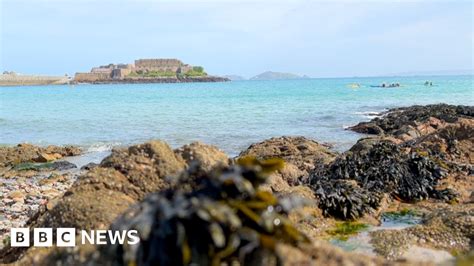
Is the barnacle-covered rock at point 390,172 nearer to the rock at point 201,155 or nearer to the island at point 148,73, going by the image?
the rock at point 201,155

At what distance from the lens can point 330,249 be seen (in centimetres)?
281

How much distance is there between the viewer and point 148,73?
156500 millimetres

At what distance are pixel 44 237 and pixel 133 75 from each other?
505 ft

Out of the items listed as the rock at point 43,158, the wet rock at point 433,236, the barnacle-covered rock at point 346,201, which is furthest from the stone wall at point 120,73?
the wet rock at point 433,236

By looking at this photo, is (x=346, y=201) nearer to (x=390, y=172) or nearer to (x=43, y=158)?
(x=390, y=172)

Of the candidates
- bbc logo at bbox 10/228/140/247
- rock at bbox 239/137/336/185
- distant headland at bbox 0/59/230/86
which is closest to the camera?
bbc logo at bbox 10/228/140/247

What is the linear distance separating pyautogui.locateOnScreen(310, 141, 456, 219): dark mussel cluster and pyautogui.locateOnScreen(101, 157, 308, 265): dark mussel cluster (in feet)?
10.8

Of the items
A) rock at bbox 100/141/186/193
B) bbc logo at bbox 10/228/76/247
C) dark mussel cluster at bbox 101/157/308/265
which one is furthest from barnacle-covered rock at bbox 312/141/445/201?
dark mussel cluster at bbox 101/157/308/265

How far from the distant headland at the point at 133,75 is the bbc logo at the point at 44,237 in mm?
149281

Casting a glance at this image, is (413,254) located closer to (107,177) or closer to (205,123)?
A: (107,177)

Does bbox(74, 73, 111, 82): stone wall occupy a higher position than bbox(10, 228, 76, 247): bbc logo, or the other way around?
bbox(74, 73, 111, 82): stone wall

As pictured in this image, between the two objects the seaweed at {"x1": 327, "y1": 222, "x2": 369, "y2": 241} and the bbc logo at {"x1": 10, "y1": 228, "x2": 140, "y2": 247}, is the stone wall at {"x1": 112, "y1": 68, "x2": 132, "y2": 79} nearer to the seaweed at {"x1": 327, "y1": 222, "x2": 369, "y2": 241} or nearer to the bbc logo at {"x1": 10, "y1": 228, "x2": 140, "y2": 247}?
the seaweed at {"x1": 327, "y1": 222, "x2": 369, "y2": 241}

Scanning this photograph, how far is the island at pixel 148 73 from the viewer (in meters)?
152

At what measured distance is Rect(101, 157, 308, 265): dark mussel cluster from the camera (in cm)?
242
